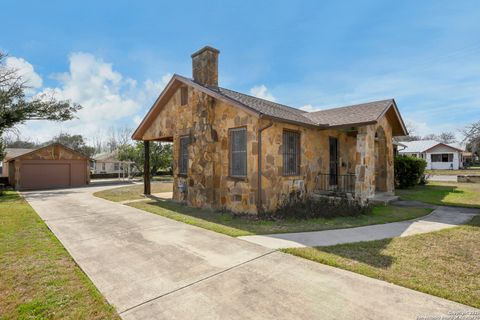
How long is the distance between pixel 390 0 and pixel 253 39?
5.84 m

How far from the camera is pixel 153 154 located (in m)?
30.2

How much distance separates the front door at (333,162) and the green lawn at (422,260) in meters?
5.58

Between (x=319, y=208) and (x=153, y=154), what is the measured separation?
25.9 meters

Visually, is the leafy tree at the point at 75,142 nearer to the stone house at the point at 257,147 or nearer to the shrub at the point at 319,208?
the stone house at the point at 257,147

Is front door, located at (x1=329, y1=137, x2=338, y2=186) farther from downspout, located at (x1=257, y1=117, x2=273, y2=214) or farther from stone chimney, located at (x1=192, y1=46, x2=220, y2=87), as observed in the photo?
stone chimney, located at (x1=192, y1=46, x2=220, y2=87)

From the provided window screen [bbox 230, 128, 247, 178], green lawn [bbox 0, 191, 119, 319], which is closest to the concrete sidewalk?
green lawn [bbox 0, 191, 119, 319]

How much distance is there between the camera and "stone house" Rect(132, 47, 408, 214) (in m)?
8.49

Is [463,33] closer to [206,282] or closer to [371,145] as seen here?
[371,145]

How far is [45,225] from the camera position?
723 centimetres

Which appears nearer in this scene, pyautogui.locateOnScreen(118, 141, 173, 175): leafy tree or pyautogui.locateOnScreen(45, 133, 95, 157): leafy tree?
pyautogui.locateOnScreen(118, 141, 173, 175): leafy tree

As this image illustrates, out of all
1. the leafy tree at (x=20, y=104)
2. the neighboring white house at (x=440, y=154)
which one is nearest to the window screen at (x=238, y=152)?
the leafy tree at (x=20, y=104)

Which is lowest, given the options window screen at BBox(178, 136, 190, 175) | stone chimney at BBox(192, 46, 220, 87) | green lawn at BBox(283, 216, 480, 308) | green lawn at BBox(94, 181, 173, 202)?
green lawn at BBox(94, 181, 173, 202)

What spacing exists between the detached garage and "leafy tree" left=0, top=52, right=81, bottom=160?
194 centimetres

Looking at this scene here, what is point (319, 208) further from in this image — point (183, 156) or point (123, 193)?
point (123, 193)
